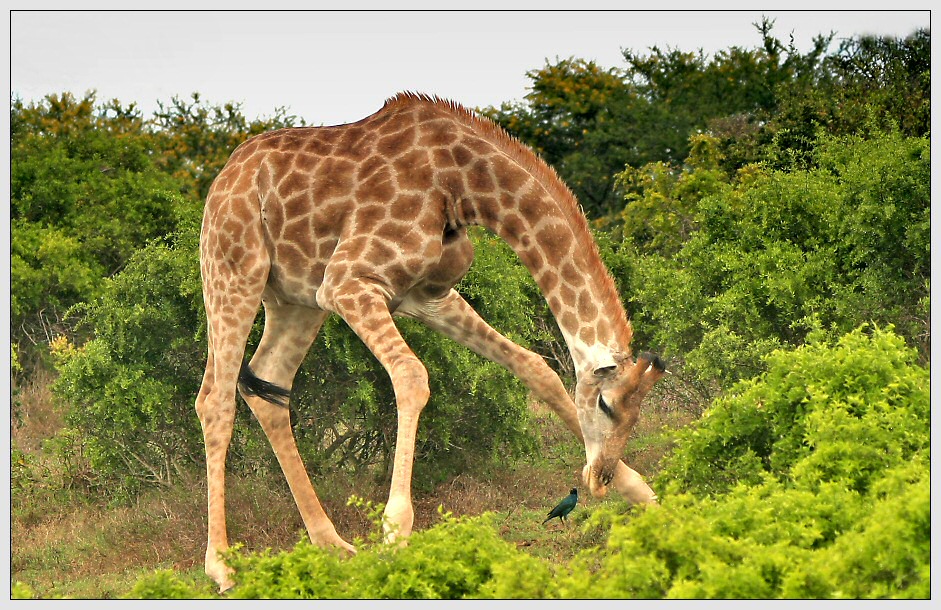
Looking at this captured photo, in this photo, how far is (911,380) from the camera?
7.07 meters

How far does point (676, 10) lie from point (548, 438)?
551 centimetres

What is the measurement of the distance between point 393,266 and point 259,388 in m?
1.82

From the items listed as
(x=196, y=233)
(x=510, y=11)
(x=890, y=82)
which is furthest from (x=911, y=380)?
(x=890, y=82)

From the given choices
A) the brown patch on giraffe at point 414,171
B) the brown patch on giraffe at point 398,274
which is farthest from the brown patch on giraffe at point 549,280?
the brown patch on giraffe at point 414,171

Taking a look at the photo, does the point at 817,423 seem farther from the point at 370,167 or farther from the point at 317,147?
the point at 317,147

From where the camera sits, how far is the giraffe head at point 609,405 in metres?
7.72

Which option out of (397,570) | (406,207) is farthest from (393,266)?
(397,570)

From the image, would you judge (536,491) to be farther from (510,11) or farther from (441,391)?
(510,11)

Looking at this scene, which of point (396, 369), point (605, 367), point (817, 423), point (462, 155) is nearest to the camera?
point (817, 423)

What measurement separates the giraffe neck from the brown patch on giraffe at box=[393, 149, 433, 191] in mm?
362

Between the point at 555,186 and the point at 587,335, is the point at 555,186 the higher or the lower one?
the higher one

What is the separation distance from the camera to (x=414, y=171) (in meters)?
8.19

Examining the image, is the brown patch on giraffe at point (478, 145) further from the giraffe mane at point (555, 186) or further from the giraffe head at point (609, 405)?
the giraffe head at point (609, 405)

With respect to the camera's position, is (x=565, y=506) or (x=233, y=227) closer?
(x=565, y=506)
